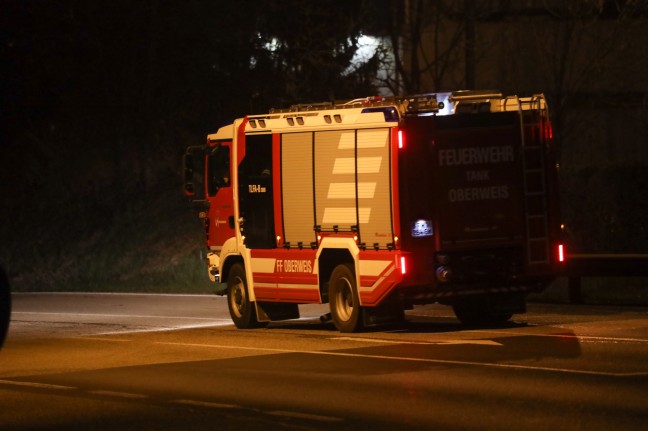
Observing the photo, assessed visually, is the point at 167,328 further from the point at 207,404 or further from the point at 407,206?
the point at 207,404

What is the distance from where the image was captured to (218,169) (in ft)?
74.3

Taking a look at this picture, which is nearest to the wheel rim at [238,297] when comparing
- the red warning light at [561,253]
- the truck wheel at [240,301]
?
the truck wheel at [240,301]

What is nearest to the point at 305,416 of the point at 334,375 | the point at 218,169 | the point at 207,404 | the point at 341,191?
the point at 207,404

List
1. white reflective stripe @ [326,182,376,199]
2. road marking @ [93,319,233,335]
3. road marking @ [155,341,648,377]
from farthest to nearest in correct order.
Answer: road marking @ [93,319,233,335] → white reflective stripe @ [326,182,376,199] → road marking @ [155,341,648,377]

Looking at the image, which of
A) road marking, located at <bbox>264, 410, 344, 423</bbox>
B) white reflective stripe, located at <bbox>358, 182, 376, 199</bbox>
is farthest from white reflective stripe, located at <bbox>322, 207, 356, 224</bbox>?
road marking, located at <bbox>264, 410, 344, 423</bbox>

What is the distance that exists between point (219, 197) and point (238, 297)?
1598 millimetres

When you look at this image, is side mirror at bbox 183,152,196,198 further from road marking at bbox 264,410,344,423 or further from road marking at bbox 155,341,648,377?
road marking at bbox 264,410,344,423

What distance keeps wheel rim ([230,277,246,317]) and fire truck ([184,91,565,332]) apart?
55 centimetres

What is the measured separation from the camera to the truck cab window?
882 inches

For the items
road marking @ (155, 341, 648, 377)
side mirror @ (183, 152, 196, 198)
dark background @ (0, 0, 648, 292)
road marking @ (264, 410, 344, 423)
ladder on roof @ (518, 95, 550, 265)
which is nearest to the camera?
road marking @ (264, 410, 344, 423)

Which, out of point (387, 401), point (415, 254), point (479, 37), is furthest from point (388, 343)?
point (479, 37)

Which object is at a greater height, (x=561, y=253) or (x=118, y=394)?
(x=561, y=253)

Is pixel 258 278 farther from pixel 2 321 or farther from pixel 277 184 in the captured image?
pixel 2 321

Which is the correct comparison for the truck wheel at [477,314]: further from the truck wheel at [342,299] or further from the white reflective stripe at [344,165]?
the white reflective stripe at [344,165]
